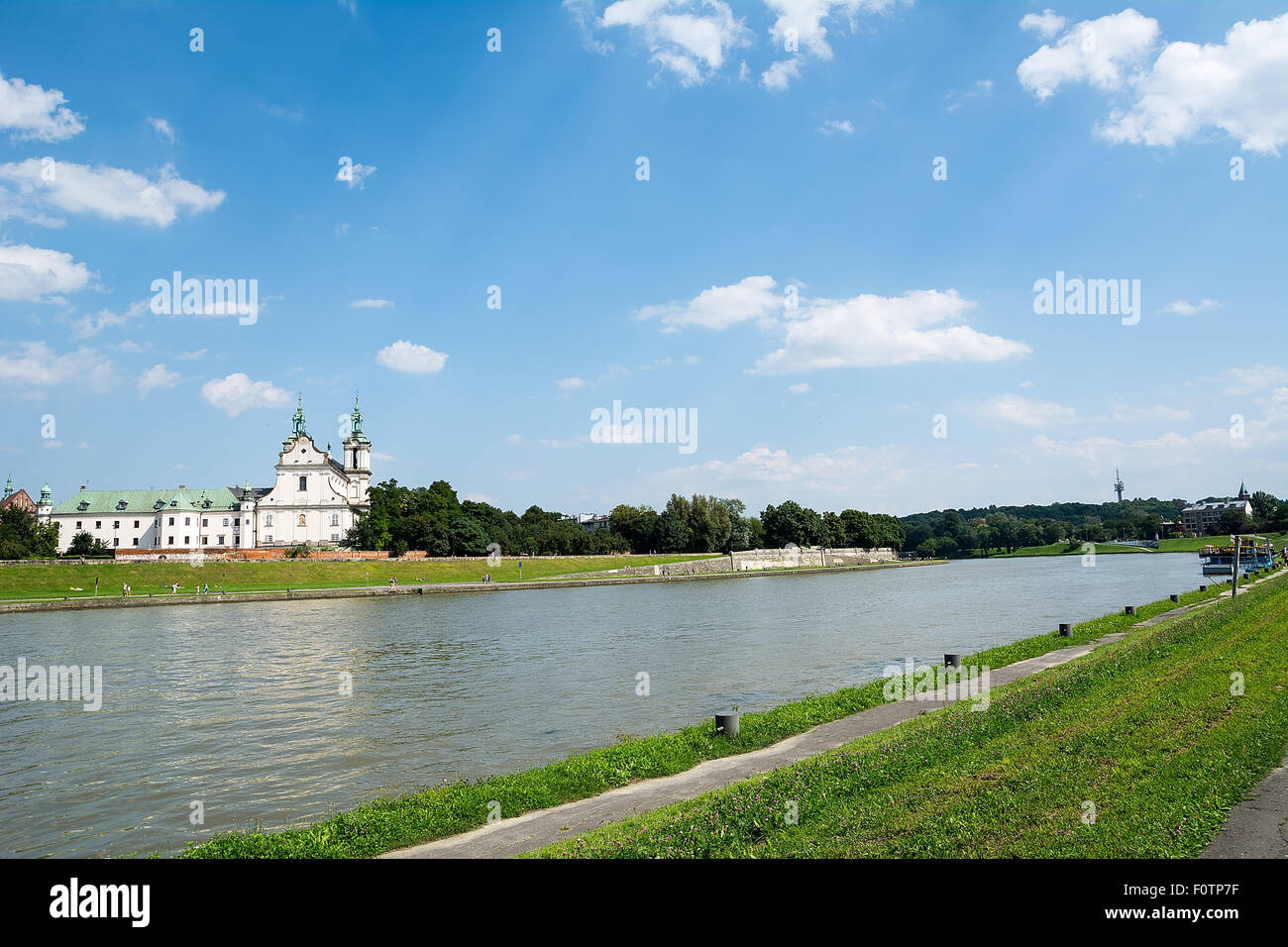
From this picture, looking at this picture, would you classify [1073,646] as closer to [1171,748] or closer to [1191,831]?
[1171,748]

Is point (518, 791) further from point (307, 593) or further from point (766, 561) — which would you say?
point (766, 561)

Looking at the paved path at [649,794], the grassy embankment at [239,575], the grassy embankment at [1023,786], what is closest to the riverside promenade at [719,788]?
the paved path at [649,794]

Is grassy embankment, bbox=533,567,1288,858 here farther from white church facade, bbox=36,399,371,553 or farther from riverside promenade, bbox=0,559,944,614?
white church facade, bbox=36,399,371,553

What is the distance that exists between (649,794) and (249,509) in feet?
514

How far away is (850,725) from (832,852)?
380 inches

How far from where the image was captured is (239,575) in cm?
8731

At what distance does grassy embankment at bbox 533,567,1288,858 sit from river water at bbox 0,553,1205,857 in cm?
718

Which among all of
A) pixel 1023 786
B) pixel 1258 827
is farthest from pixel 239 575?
pixel 1258 827

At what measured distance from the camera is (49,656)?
116 ft

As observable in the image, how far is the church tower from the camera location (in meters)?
149

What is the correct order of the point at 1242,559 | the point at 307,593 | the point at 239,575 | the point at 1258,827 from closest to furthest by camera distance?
1. the point at 1258,827
2. the point at 1242,559
3. the point at 307,593
4. the point at 239,575

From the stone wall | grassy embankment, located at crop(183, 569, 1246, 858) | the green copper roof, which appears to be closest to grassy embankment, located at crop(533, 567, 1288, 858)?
grassy embankment, located at crop(183, 569, 1246, 858)
